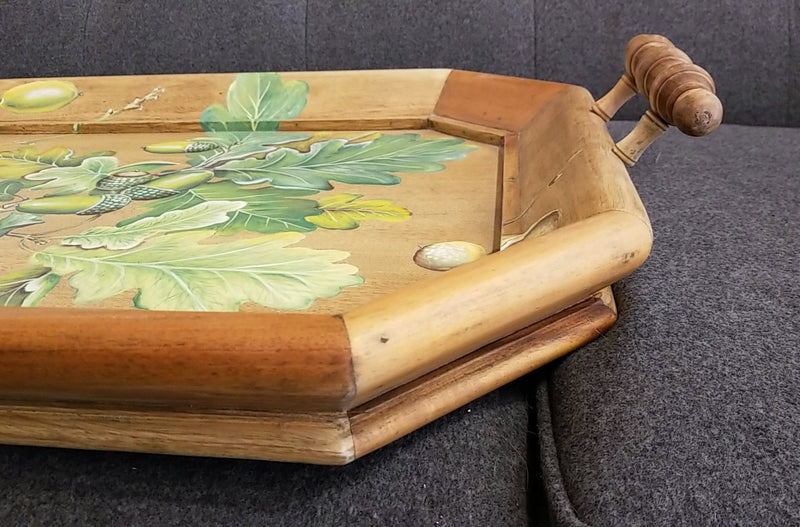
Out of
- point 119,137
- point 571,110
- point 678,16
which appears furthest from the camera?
point 678,16

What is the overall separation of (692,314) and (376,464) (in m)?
0.21

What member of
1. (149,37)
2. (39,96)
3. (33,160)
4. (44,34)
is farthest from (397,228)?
(44,34)

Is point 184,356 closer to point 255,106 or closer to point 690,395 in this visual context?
point 690,395

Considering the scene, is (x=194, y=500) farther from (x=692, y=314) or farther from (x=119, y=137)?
(x=119, y=137)

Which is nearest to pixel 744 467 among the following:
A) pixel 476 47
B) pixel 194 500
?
pixel 194 500

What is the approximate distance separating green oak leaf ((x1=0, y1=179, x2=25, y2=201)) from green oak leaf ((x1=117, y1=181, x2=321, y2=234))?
126 millimetres

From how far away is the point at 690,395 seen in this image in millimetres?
386

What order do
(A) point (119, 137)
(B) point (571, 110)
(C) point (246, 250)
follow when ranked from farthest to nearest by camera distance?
1. (A) point (119, 137)
2. (B) point (571, 110)
3. (C) point (246, 250)

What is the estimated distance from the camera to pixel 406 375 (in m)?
0.31

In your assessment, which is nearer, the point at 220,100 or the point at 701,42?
the point at 220,100

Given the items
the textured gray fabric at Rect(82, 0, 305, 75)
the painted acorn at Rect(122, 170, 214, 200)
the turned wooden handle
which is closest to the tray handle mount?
the turned wooden handle

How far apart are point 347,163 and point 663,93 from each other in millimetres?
249

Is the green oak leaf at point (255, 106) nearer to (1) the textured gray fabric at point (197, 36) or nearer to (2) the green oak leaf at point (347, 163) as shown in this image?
(2) the green oak leaf at point (347, 163)

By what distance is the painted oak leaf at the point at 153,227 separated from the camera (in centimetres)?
45
